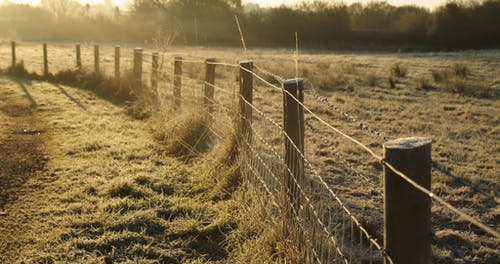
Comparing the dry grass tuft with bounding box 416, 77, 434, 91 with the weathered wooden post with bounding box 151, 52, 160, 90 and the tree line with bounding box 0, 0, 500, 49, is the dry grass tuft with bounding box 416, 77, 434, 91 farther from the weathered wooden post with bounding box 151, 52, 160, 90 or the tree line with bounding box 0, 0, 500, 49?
the tree line with bounding box 0, 0, 500, 49

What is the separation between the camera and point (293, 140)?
399 cm

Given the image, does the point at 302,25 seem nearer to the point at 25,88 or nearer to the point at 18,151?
the point at 25,88

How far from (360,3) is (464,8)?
12.0 m

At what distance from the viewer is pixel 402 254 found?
77.5 inches

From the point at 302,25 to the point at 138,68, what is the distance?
119ft

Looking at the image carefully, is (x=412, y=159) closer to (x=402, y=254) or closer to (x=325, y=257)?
(x=402, y=254)

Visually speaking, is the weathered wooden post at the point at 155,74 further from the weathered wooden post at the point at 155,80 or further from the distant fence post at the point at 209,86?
the distant fence post at the point at 209,86

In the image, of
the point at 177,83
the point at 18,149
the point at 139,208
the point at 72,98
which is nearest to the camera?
the point at 139,208

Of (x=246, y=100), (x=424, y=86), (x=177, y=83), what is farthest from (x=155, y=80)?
(x=424, y=86)

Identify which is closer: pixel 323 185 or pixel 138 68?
pixel 323 185

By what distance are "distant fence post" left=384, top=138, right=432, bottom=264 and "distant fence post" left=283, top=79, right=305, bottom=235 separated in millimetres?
1812

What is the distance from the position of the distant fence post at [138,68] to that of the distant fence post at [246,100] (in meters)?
6.11

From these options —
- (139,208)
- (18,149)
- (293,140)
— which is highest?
(293,140)

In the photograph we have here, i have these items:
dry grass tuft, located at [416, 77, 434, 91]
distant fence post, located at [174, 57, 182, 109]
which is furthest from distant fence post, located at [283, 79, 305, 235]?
dry grass tuft, located at [416, 77, 434, 91]
